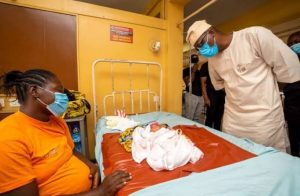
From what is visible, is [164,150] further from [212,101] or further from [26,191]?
[212,101]

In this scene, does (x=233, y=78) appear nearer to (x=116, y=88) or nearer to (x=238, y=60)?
(x=238, y=60)

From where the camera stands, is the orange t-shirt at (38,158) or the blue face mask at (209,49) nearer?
the orange t-shirt at (38,158)

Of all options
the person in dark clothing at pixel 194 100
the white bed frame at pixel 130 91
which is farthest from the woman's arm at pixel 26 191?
the person in dark clothing at pixel 194 100

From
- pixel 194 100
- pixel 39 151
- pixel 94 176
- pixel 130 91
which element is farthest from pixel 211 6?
pixel 39 151

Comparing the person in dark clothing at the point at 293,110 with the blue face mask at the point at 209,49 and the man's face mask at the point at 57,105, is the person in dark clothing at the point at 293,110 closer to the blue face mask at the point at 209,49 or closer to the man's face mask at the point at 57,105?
the blue face mask at the point at 209,49

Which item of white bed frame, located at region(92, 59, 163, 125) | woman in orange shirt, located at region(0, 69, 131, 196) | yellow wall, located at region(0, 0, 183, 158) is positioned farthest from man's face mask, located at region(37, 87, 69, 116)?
yellow wall, located at region(0, 0, 183, 158)

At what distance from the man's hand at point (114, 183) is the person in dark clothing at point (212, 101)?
8.05ft

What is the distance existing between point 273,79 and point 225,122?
1.59 feet

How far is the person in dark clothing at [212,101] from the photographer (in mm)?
3025

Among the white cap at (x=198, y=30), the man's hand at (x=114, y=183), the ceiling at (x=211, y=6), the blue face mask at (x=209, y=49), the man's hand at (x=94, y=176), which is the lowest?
the man's hand at (x=94, y=176)

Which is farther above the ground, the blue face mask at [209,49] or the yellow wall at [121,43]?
the yellow wall at [121,43]

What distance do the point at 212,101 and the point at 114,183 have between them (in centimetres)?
253

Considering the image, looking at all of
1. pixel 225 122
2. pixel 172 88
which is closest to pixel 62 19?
pixel 172 88

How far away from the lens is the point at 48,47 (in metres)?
2.09
